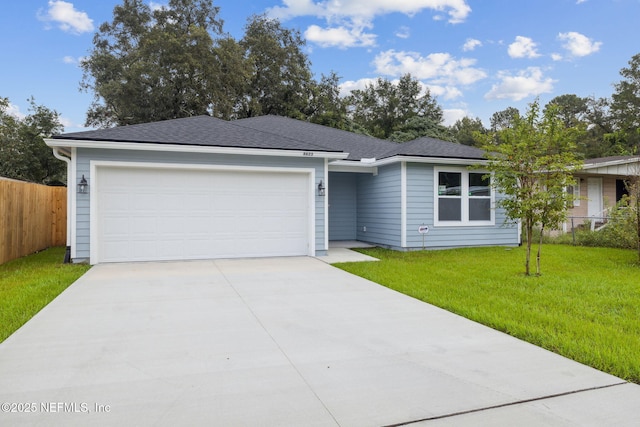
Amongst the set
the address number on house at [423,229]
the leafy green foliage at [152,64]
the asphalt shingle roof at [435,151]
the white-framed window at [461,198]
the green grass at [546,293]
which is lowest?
the green grass at [546,293]

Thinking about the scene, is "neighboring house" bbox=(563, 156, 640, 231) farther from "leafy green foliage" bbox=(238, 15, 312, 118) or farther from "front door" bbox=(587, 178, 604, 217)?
"leafy green foliage" bbox=(238, 15, 312, 118)

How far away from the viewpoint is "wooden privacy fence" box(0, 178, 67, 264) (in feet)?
27.8

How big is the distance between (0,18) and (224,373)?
58.2 feet

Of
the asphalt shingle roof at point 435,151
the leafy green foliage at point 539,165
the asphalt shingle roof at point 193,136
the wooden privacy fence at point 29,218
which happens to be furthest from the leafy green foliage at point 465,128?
the wooden privacy fence at point 29,218

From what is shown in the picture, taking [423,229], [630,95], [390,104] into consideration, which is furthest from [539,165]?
[630,95]

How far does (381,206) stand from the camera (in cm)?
1141

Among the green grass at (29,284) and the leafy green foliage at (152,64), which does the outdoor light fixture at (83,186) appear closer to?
the green grass at (29,284)

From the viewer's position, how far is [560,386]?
9.13ft

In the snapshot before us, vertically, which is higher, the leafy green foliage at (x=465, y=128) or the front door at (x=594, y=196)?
the leafy green foliage at (x=465, y=128)

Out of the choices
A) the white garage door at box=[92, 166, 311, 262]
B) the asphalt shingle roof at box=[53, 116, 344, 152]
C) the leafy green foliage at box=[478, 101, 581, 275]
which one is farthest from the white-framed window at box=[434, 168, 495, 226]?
the white garage door at box=[92, 166, 311, 262]

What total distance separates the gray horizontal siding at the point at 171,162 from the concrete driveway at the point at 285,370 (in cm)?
333

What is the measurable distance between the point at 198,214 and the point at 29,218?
4.69m

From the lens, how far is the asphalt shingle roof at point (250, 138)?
336 inches

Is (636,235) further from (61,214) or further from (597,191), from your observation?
(61,214)
